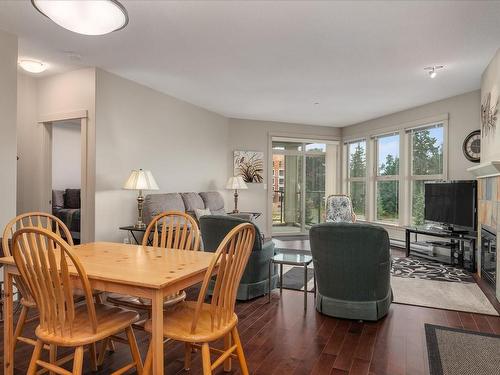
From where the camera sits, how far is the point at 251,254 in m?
3.38

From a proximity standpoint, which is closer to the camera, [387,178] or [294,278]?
[294,278]

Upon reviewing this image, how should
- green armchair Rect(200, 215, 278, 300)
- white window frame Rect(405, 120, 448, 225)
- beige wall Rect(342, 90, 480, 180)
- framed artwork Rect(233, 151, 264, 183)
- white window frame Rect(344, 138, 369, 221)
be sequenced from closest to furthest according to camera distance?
green armchair Rect(200, 215, 278, 300) → beige wall Rect(342, 90, 480, 180) → white window frame Rect(405, 120, 448, 225) → framed artwork Rect(233, 151, 264, 183) → white window frame Rect(344, 138, 369, 221)

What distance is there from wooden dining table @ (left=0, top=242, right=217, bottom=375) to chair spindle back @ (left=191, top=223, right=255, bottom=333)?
162 mm

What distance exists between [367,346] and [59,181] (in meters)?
7.05

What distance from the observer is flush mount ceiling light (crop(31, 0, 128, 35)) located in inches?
79.0

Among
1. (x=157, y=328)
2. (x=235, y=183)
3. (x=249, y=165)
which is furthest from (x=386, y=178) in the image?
(x=157, y=328)

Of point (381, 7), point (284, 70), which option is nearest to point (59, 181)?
point (284, 70)

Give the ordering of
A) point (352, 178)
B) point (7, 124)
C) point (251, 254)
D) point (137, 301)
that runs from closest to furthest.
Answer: point (137, 301)
point (251, 254)
point (7, 124)
point (352, 178)

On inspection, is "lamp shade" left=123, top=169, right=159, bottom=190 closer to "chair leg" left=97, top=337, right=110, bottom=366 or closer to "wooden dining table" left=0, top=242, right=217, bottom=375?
"wooden dining table" left=0, top=242, right=217, bottom=375

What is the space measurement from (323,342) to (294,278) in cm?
174

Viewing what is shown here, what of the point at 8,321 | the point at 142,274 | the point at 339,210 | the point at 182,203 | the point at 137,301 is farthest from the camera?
the point at 339,210

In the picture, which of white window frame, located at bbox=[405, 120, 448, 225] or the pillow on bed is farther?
the pillow on bed

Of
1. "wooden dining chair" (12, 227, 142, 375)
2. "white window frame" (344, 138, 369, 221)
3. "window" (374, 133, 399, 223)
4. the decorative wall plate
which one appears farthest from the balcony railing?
"wooden dining chair" (12, 227, 142, 375)

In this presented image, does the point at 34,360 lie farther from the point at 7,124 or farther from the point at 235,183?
the point at 235,183
